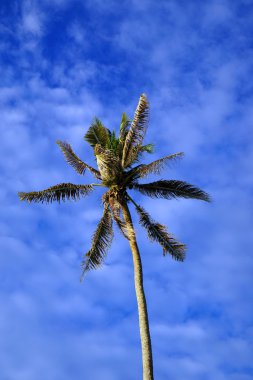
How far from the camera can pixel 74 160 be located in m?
27.8

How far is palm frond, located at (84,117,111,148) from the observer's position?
2770 centimetres

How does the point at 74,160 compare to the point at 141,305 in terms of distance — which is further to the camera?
the point at 74,160

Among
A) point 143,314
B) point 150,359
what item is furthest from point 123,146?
point 150,359

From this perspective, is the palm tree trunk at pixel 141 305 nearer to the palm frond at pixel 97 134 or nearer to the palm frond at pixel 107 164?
the palm frond at pixel 107 164

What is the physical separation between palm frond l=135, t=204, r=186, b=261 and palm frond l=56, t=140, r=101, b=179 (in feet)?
9.92

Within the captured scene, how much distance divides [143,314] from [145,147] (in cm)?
786

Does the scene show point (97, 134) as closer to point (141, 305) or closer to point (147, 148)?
point (147, 148)

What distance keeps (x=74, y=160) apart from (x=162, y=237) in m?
5.93

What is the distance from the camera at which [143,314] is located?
2225 cm

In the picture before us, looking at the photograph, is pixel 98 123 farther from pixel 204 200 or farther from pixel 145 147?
pixel 204 200

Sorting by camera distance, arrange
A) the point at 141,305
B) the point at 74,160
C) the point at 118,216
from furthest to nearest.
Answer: the point at 74,160, the point at 118,216, the point at 141,305

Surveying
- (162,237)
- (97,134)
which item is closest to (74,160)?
(97,134)

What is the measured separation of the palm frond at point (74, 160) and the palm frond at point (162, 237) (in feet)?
9.92

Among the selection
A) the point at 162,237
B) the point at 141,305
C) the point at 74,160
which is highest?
the point at 74,160
